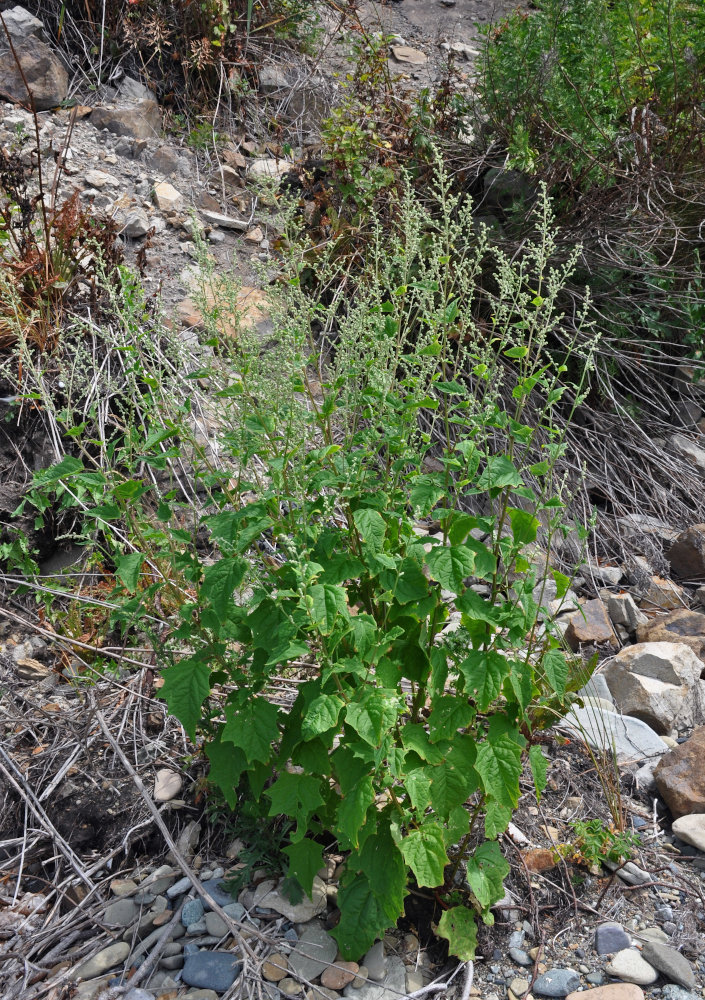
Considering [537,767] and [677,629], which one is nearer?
[537,767]

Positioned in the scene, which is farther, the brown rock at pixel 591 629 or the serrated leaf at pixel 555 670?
the brown rock at pixel 591 629

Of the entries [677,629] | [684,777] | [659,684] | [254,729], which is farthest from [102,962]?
[677,629]

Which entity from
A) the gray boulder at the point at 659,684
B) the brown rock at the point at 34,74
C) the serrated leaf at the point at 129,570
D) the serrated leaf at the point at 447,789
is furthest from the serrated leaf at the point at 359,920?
the brown rock at the point at 34,74

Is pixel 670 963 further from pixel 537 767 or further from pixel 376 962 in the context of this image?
pixel 376 962

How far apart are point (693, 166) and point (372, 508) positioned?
3869 mm

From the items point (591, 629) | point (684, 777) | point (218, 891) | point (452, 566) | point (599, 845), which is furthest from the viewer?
point (591, 629)

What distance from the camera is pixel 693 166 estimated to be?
464cm

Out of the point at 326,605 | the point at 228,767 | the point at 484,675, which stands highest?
the point at 326,605

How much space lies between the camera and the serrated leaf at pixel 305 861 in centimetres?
211

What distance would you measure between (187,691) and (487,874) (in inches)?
38.8

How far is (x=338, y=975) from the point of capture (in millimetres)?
2113

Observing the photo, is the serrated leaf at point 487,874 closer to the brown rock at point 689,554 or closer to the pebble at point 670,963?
the pebble at point 670,963

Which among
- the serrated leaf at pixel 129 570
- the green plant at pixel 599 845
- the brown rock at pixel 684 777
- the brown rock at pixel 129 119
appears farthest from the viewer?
the brown rock at pixel 129 119

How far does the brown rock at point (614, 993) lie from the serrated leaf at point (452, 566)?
1.20m
